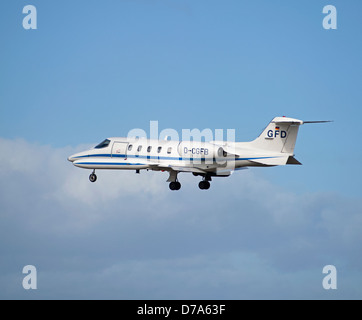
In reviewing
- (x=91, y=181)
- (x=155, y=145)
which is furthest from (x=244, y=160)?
(x=91, y=181)

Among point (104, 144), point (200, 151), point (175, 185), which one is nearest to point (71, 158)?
point (104, 144)

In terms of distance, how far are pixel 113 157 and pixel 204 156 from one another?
8.67 meters

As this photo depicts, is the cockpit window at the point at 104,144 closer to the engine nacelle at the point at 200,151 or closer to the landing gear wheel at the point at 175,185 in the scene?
the landing gear wheel at the point at 175,185

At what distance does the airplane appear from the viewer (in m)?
81.8

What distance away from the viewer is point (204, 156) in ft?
271

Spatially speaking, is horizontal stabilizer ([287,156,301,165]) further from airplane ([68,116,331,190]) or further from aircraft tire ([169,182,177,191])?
aircraft tire ([169,182,177,191])

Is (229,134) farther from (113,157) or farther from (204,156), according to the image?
(113,157)

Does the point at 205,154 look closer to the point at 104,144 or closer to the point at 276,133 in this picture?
the point at 276,133

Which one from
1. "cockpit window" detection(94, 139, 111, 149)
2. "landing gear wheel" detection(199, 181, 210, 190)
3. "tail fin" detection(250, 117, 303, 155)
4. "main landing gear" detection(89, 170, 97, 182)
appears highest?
"cockpit window" detection(94, 139, 111, 149)

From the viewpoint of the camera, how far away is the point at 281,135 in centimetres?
8181

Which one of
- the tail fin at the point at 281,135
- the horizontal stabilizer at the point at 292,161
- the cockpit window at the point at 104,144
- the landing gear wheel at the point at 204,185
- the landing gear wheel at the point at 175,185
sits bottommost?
the landing gear wheel at the point at 204,185

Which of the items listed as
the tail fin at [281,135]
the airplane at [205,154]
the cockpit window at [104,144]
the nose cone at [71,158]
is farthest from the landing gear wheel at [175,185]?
the nose cone at [71,158]

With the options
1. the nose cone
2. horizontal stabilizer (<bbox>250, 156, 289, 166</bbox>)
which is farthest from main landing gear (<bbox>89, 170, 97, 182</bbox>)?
horizontal stabilizer (<bbox>250, 156, 289, 166</bbox>)

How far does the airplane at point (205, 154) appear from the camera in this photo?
268 ft
